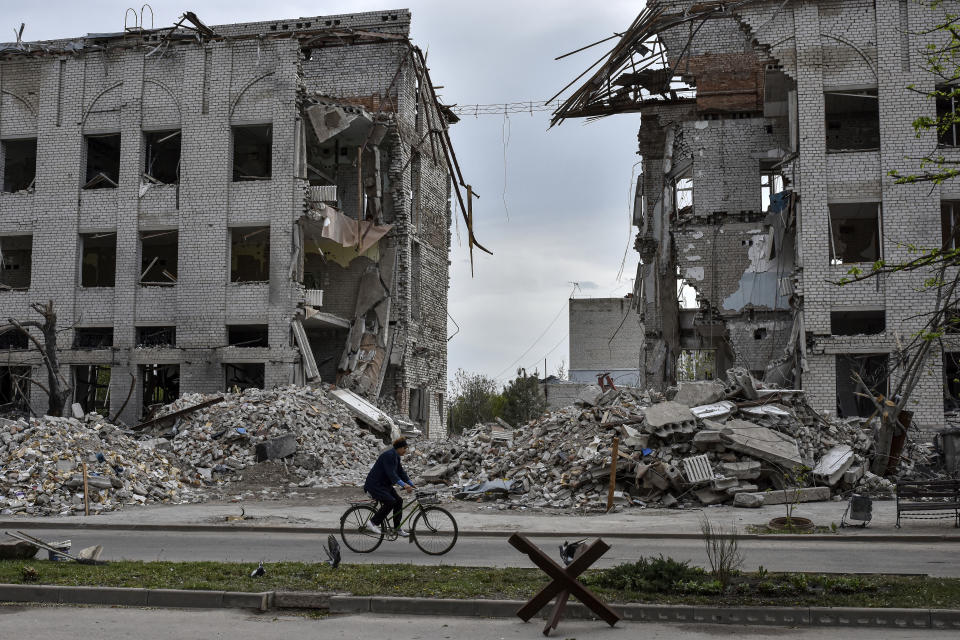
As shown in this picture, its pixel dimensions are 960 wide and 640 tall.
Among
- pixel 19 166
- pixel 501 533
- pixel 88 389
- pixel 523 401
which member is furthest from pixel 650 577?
pixel 523 401

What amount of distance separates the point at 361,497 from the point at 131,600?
475 inches

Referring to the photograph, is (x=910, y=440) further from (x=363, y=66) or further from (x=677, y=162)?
(x=363, y=66)

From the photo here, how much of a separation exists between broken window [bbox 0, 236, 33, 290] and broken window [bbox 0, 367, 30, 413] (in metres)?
3.60

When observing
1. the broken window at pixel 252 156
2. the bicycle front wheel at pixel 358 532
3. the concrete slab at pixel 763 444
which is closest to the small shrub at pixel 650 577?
the bicycle front wheel at pixel 358 532

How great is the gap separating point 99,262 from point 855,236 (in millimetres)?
27141

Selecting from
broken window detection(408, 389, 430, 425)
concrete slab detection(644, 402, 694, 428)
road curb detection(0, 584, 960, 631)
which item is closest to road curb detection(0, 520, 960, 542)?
concrete slab detection(644, 402, 694, 428)

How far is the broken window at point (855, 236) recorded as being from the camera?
93.4ft

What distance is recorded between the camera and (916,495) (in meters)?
14.1

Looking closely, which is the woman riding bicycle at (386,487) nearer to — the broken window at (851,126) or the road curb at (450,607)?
the road curb at (450,607)

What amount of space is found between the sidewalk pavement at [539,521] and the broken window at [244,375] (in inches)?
467

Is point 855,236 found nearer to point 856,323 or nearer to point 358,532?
point 856,323

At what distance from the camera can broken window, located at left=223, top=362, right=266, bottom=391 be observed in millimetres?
30000

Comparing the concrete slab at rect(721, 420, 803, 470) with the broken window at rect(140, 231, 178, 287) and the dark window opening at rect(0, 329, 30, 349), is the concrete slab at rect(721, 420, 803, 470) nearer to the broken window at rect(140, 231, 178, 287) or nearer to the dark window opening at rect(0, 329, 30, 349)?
the broken window at rect(140, 231, 178, 287)

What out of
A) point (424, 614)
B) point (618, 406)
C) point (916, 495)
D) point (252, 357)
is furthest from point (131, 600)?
point (252, 357)
